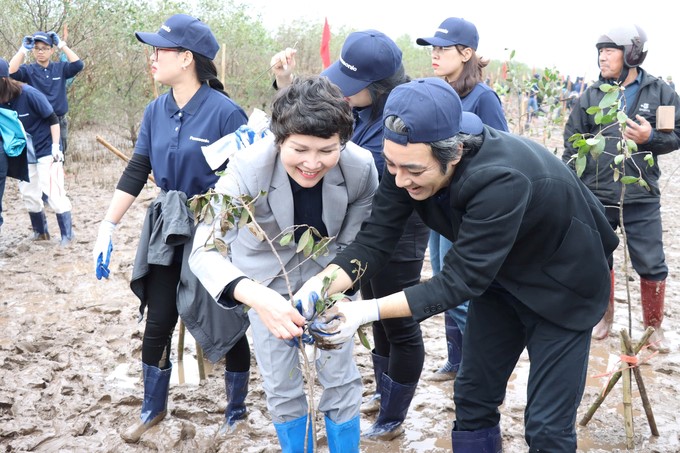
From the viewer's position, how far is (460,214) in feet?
7.31

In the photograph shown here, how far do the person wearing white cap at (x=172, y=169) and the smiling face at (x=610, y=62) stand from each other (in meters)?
2.38

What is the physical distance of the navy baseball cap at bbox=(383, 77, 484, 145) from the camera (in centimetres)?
200

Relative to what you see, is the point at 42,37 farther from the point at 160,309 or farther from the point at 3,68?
the point at 160,309

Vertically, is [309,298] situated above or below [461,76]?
below

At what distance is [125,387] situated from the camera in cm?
393

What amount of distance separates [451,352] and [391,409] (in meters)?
0.80

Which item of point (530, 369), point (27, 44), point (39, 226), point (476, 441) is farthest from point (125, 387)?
point (27, 44)

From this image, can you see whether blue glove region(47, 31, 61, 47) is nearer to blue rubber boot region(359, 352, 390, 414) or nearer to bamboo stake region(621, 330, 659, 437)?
blue rubber boot region(359, 352, 390, 414)

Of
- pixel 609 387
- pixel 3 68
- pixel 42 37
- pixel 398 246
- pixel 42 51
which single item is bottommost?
pixel 609 387

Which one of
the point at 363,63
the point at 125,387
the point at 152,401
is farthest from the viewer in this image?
the point at 125,387

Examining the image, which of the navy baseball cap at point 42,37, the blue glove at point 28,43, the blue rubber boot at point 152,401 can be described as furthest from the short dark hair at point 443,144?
the navy baseball cap at point 42,37

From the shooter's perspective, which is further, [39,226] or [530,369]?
[39,226]

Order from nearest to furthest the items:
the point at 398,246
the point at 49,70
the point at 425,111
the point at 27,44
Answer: the point at 425,111
the point at 398,246
the point at 27,44
the point at 49,70

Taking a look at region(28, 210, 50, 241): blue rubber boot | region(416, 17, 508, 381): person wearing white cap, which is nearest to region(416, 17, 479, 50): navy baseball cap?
region(416, 17, 508, 381): person wearing white cap
